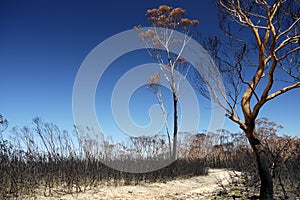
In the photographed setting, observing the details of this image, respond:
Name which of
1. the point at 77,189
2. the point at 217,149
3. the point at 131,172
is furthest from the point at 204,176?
the point at 77,189

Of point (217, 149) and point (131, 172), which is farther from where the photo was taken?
point (217, 149)

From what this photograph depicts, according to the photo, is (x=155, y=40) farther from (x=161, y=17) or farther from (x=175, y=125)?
(x=175, y=125)

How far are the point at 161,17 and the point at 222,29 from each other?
8.66 meters

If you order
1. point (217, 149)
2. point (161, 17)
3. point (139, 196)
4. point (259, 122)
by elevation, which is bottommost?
point (139, 196)

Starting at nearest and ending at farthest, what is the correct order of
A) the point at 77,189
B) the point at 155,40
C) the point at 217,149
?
the point at 77,189
the point at 155,40
the point at 217,149

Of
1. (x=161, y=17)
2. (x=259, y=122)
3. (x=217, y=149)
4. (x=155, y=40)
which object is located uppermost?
(x=161, y=17)

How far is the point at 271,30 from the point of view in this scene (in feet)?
18.0

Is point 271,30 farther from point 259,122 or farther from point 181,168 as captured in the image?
point 259,122

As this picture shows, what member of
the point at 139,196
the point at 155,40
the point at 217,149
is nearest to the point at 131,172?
the point at 139,196

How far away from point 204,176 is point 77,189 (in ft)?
26.2

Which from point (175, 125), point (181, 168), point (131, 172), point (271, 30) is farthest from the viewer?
point (175, 125)

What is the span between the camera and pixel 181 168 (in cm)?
1245

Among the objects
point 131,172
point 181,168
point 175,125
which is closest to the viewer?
point 131,172

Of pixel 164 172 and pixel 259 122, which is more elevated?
pixel 259 122
